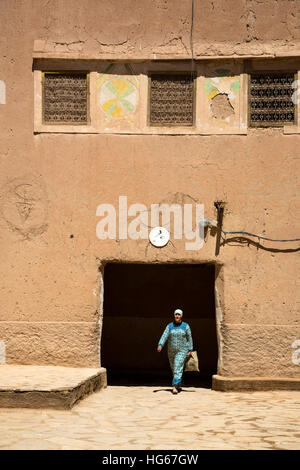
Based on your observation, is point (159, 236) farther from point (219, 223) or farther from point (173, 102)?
point (173, 102)

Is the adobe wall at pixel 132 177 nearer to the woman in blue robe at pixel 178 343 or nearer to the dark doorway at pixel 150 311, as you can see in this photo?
the woman in blue robe at pixel 178 343

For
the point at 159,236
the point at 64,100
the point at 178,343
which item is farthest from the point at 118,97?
the point at 178,343

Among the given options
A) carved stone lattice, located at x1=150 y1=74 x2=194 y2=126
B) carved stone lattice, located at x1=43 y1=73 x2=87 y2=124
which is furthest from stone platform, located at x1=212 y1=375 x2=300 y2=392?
carved stone lattice, located at x1=43 y1=73 x2=87 y2=124

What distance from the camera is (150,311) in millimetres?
14805

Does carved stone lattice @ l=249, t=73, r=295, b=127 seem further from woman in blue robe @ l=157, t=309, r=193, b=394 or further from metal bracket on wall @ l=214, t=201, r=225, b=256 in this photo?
woman in blue robe @ l=157, t=309, r=193, b=394

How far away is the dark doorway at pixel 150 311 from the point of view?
14.6 m

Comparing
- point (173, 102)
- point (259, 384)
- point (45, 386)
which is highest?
point (173, 102)

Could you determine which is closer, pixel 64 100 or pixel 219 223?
pixel 219 223

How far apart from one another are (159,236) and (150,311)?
174 inches

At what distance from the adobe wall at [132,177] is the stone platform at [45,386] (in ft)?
2.55

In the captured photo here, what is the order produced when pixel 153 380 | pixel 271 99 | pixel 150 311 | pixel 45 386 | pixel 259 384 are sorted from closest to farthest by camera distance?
pixel 45 386 → pixel 259 384 → pixel 271 99 → pixel 153 380 → pixel 150 311

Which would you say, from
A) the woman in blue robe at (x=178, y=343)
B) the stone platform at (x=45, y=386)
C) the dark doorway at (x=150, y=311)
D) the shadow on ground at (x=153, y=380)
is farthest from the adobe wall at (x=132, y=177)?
the dark doorway at (x=150, y=311)

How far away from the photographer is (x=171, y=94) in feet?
35.5
